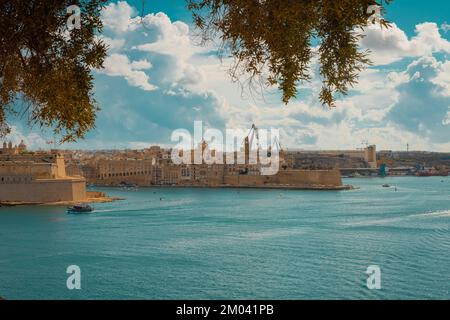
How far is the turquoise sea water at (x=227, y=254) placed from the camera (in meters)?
9.38

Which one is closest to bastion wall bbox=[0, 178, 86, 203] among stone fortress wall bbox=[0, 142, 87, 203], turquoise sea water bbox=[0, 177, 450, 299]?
stone fortress wall bbox=[0, 142, 87, 203]

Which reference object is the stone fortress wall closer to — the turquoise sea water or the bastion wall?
the bastion wall

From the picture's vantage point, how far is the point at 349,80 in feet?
6.85

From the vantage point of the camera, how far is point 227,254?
1273 cm

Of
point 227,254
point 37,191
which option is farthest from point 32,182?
point 227,254

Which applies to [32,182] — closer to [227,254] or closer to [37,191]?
[37,191]

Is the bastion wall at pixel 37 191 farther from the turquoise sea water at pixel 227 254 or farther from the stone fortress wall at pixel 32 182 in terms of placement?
the turquoise sea water at pixel 227 254

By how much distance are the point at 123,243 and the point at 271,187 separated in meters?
29.0

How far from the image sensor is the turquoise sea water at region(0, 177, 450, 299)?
938cm

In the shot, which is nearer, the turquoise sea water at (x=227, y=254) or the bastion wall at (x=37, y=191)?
the turquoise sea water at (x=227, y=254)

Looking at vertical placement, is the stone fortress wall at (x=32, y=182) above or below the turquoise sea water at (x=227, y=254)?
above

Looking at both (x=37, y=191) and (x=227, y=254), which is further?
(x=37, y=191)

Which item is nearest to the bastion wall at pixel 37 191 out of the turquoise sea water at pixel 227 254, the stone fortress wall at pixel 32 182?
the stone fortress wall at pixel 32 182

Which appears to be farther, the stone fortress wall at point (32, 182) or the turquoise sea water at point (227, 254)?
the stone fortress wall at point (32, 182)
